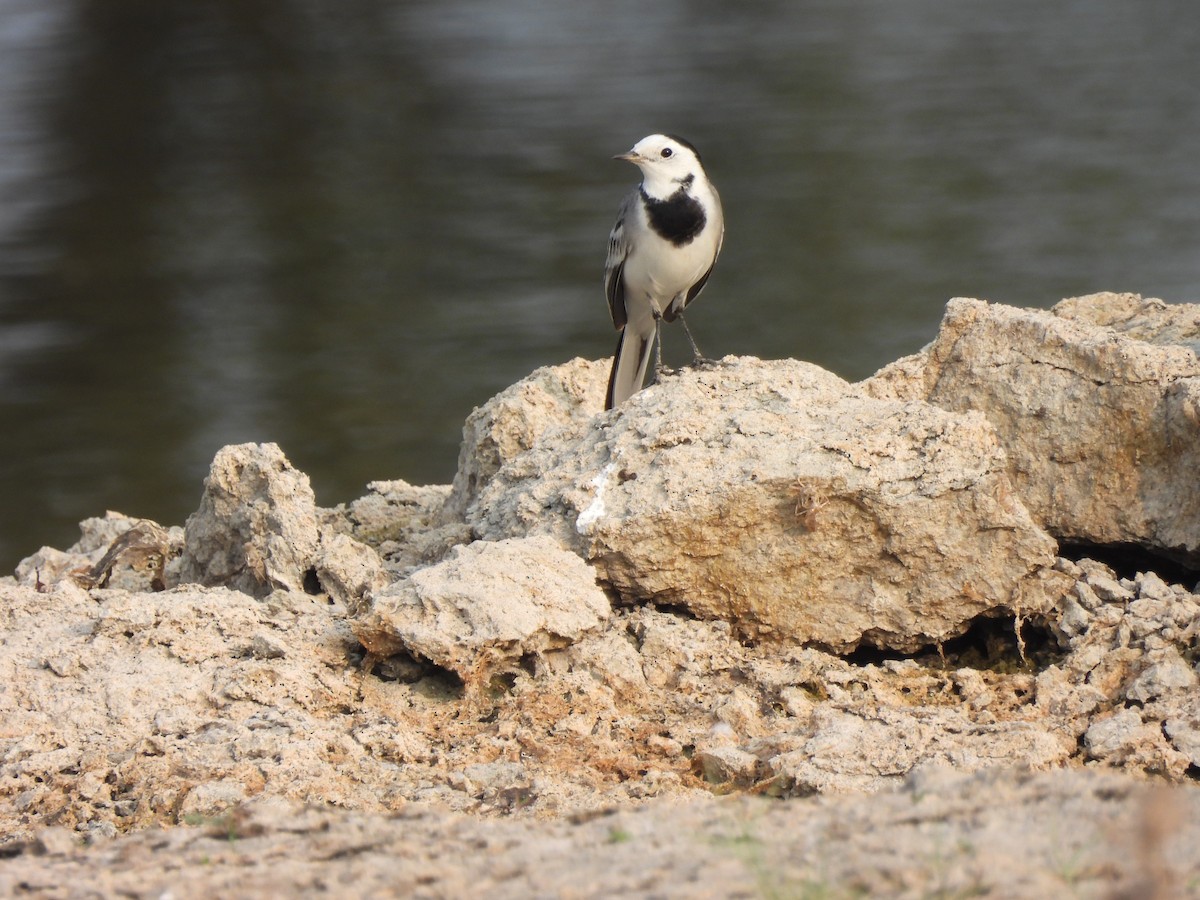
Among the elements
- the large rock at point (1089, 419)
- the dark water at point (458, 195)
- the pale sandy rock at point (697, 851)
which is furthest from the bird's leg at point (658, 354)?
the dark water at point (458, 195)

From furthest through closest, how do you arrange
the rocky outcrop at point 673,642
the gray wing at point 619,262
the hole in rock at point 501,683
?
the gray wing at point 619,262
the hole in rock at point 501,683
the rocky outcrop at point 673,642

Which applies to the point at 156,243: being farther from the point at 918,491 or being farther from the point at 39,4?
the point at 918,491

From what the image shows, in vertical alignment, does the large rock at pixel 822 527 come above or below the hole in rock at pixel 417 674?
above

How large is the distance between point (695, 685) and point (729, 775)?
342 mm

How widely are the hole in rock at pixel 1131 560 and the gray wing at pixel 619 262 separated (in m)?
2.33

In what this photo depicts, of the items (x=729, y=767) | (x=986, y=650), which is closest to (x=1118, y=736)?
(x=986, y=650)

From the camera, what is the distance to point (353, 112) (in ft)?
43.3

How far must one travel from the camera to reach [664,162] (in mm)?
5488

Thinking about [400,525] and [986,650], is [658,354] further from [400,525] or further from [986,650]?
[986,650]

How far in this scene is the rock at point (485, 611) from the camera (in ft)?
10.4

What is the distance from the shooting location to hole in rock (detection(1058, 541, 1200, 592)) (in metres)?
3.73

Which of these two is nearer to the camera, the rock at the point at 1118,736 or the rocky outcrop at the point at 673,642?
the rocky outcrop at the point at 673,642

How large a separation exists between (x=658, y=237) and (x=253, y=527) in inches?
86.4

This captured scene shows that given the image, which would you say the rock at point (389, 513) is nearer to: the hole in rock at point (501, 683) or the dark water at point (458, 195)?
the hole in rock at point (501, 683)
